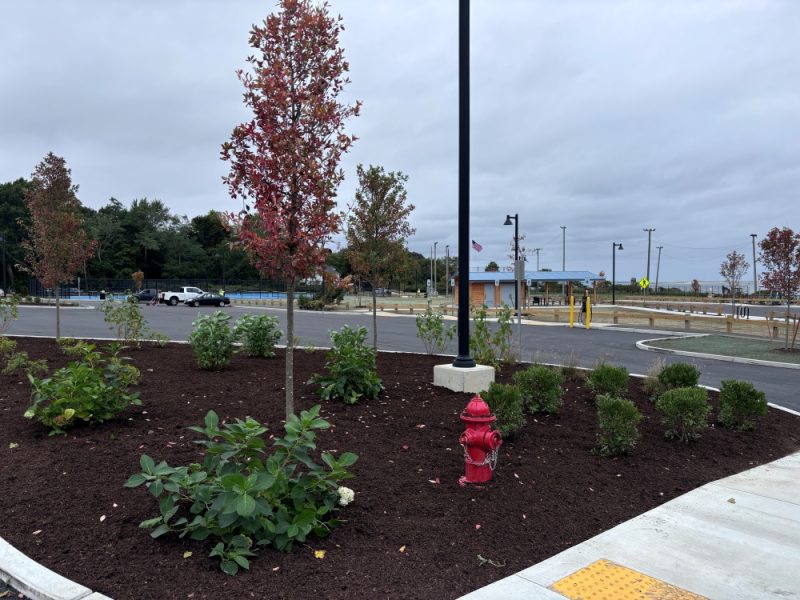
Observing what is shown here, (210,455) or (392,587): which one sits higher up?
(210,455)

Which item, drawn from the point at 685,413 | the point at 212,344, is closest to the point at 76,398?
the point at 212,344

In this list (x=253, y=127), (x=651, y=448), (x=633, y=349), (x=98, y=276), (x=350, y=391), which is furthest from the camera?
(x=98, y=276)

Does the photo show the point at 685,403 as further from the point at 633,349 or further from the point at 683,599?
the point at 633,349

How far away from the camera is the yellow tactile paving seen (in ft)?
9.96

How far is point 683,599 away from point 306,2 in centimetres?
512

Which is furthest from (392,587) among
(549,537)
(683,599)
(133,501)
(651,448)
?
(651,448)

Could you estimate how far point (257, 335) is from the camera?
1005 centimetres

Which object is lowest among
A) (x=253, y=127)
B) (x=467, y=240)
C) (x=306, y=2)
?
(x=467, y=240)

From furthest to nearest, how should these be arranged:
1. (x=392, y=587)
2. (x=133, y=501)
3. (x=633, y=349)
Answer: (x=633, y=349)
(x=133, y=501)
(x=392, y=587)

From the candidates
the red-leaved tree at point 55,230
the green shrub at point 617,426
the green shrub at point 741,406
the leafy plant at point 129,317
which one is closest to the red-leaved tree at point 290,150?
A: the green shrub at point 617,426

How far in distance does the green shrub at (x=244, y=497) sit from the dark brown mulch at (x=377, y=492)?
0.11 meters

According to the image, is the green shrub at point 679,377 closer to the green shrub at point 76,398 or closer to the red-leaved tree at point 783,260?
the green shrub at point 76,398

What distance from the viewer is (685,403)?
5.75 meters

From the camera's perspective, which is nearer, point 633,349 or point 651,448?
point 651,448
